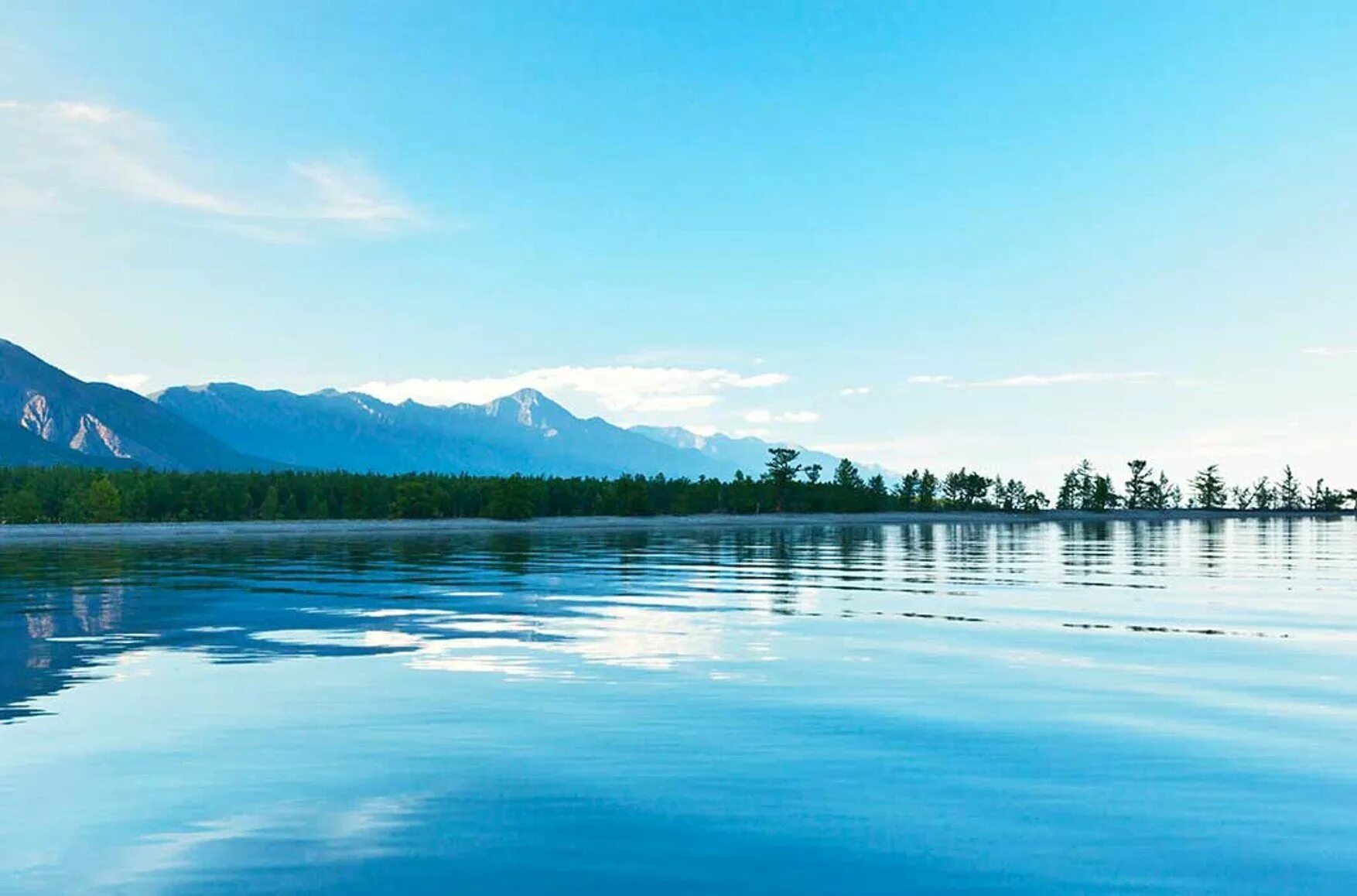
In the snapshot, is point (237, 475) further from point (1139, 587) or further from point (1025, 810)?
point (1025, 810)

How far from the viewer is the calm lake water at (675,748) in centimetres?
1227

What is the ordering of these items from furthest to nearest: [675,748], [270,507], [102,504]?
[270,507] → [102,504] → [675,748]

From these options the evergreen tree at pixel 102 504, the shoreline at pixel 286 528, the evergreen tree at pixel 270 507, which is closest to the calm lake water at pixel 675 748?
the shoreline at pixel 286 528

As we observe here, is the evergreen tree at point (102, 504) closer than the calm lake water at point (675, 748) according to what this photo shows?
No

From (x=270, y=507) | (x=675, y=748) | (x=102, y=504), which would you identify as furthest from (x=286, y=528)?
(x=675, y=748)

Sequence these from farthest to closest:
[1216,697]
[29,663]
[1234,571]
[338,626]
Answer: [1234,571] → [338,626] → [29,663] → [1216,697]

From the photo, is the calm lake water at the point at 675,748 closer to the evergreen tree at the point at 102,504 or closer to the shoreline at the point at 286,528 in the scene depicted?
the shoreline at the point at 286,528

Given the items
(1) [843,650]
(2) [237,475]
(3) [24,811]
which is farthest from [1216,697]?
(2) [237,475]

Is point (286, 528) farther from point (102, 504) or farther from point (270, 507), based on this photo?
point (102, 504)

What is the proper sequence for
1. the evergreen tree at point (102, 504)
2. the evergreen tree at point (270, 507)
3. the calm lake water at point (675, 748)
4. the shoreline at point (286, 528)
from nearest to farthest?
the calm lake water at point (675, 748) < the shoreline at point (286, 528) < the evergreen tree at point (102, 504) < the evergreen tree at point (270, 507)

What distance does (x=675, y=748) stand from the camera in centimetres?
1767

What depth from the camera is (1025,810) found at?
Answer: 46.8 feet

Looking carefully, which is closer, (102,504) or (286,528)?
(286,528)

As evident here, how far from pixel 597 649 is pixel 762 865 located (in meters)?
17.3
